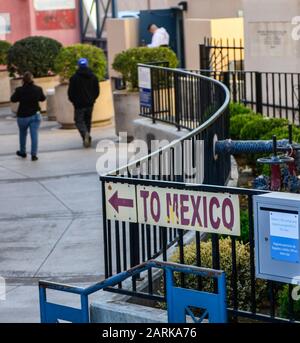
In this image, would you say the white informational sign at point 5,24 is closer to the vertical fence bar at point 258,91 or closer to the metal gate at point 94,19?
the metal gate at point 94,19

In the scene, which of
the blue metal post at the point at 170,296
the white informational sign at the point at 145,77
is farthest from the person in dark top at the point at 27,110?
the blue metal post at the point at 170,296

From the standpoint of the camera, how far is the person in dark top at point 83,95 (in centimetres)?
1916

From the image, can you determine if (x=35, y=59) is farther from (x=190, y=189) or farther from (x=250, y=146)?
(x=190, y=189)

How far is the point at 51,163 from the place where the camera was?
58.1ft

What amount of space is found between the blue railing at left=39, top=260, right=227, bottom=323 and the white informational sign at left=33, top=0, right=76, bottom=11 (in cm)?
2685

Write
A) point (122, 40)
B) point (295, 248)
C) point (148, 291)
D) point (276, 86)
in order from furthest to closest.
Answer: point (122, 40)
point (276, 86)
point (148, 291)
point (295, 248)

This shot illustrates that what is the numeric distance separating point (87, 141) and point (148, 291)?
Answer: 11.2 m

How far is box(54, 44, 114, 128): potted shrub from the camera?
70.7 ft

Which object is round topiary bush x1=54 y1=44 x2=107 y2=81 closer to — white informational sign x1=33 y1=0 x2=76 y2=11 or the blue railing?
white informational sign x1=33 y1=0 x2=76 y2=11

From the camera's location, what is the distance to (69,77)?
21.9m

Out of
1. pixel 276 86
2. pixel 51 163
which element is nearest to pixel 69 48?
pixel 51 163

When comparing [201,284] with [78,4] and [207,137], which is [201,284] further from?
[78,4]

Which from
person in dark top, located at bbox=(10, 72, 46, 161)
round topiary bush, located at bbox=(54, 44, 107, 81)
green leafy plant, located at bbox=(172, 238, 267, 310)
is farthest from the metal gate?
green leafy plant, located at bbox=(172, 238, 267, 310)

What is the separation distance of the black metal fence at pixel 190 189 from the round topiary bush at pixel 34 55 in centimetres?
976
